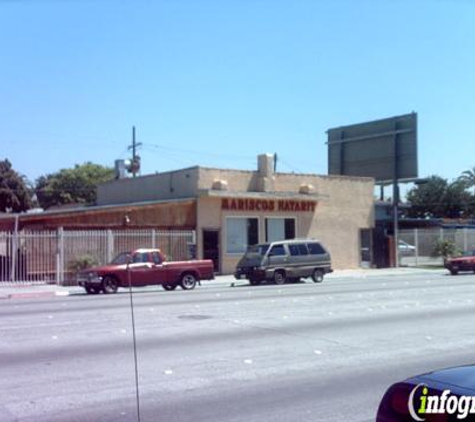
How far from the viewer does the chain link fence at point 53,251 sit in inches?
1097

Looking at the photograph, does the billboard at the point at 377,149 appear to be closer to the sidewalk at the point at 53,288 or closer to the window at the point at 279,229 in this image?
the window at the point at 279,229

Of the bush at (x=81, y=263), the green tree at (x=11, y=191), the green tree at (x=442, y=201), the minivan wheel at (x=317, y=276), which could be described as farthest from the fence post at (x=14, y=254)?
the green tree at (x=442, y=201)

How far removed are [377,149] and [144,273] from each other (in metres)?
26.5

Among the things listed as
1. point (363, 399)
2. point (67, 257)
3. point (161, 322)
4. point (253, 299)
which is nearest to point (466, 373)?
point (363, 399)

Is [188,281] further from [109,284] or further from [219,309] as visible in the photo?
[219,309]

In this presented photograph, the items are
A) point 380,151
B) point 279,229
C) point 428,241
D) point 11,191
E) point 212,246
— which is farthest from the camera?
point 11,191

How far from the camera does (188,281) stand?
2569 centimetres

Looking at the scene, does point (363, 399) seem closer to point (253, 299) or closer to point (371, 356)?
point (371, 356)

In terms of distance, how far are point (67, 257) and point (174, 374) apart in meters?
21.0

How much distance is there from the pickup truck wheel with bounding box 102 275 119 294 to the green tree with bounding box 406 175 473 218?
207 feet

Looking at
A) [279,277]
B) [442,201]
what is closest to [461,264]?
[279,277]

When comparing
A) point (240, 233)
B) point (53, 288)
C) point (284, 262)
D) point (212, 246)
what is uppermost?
point (240, 233)

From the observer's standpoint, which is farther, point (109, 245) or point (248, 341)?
point (109, 245)

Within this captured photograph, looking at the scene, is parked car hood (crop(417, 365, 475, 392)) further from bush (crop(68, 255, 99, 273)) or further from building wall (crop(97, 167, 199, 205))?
building wall (crop(97, 167, 199, 205))
